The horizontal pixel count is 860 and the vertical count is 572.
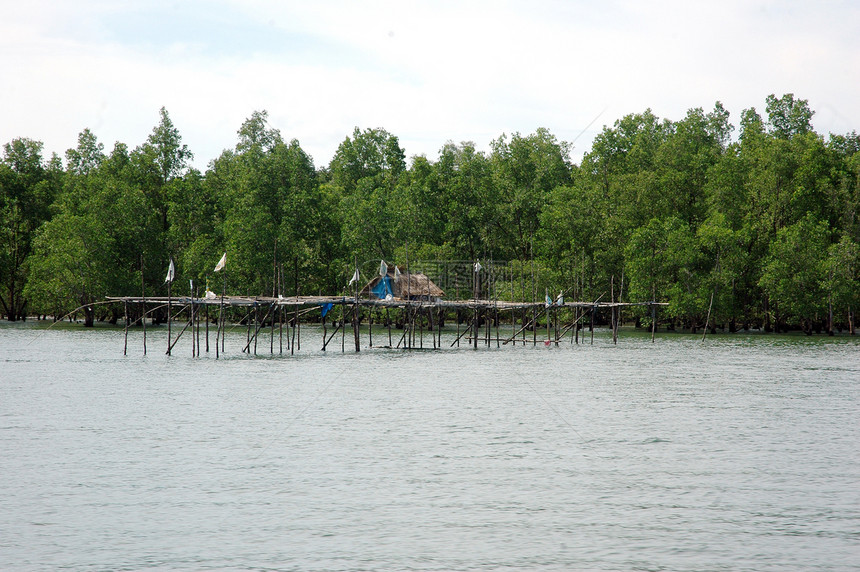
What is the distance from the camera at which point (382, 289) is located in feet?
242

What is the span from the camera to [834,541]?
1401 centimetres

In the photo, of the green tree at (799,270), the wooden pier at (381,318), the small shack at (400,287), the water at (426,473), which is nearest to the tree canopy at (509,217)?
the green tree at (799,270)

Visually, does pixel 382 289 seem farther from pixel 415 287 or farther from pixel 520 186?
pixel 520 186

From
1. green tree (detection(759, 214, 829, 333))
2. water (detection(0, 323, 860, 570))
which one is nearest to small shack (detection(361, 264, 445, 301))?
green tree (detection(759, 214, 829, 333))

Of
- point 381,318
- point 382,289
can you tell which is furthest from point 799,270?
point 381,318

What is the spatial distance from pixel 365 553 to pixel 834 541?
7.67m

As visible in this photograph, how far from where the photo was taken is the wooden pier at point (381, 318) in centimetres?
4888

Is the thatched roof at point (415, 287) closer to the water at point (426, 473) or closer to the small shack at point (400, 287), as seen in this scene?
the small shack at point (400, 287)

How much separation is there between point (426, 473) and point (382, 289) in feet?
182

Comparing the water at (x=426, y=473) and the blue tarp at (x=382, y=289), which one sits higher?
the blue tarp at (x=382, y=289)

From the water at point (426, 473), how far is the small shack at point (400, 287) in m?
33.7

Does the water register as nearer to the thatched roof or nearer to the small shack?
the small shack

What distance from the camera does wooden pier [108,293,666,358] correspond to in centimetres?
4888

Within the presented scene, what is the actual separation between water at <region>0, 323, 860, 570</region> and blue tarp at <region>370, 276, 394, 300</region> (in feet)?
112
